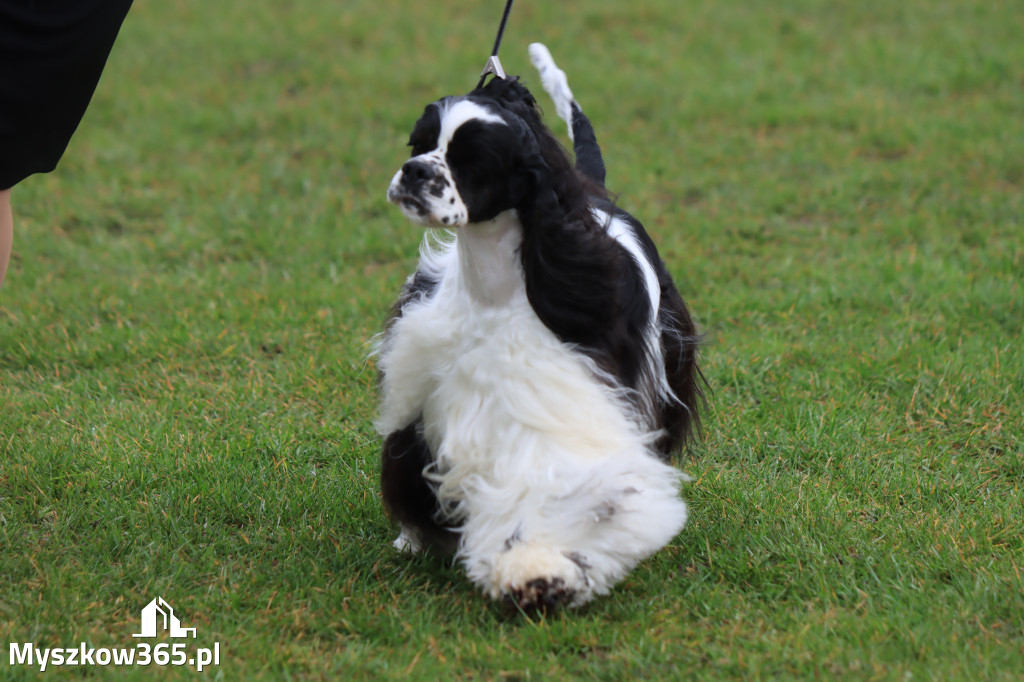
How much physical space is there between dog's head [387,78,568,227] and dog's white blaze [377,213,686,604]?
13cm

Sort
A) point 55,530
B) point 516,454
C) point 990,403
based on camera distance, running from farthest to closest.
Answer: point 990,403 → point 55,530 → point 516,454

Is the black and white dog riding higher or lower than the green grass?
Result: higher

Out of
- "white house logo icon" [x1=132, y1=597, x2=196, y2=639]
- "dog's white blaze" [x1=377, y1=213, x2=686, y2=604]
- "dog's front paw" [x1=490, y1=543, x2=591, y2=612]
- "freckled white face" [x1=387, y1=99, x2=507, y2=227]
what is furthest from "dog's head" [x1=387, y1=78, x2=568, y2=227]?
"white house logo icon" [x1=132, y1=597, x2=196, y2=639]

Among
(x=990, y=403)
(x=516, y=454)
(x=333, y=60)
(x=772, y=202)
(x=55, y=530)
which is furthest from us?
(x=333, y=60)

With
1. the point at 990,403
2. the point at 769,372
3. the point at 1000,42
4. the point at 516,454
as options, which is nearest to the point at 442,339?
the point at 516,454

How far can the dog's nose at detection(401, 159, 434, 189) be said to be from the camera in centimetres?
262

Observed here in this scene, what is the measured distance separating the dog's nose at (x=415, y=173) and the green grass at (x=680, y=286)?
1135 millimetres

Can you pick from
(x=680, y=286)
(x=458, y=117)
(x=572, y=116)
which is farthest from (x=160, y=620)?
(x=680, y=286)

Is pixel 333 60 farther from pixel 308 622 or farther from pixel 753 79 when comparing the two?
pixel 308 622

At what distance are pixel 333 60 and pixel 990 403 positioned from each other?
623 cm

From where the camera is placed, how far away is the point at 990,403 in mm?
4277

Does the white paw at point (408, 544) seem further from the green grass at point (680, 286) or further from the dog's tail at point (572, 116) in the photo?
the dog's tail at point (572, 116)

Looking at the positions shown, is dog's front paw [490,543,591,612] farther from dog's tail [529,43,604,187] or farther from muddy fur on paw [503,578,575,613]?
dog's tail [529,43,604,187]

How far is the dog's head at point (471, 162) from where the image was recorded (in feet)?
8.63
